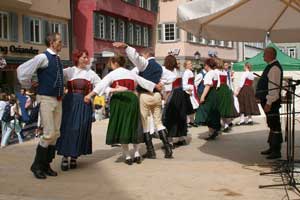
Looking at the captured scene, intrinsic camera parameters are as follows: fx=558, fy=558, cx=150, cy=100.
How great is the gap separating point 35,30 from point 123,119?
70.3 ft

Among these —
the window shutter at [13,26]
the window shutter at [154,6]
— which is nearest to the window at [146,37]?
the window shutter at [154,6]

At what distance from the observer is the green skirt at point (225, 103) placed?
38.4 ft

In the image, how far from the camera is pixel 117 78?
301 inches

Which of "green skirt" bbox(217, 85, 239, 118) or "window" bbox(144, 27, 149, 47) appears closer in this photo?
"green skirt" bbox(217, 85, 239, 118)

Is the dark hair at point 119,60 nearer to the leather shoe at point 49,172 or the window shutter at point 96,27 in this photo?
the leather shoe at point 49,172

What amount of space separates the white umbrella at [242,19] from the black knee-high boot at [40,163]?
2514 millimetres

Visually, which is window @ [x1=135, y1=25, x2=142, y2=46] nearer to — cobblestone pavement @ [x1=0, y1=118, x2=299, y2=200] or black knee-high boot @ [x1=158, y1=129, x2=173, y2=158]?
cobblestone pavement @ [x1=0, y1=118, x2=299, y2=200]

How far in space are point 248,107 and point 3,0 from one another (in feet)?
49.4

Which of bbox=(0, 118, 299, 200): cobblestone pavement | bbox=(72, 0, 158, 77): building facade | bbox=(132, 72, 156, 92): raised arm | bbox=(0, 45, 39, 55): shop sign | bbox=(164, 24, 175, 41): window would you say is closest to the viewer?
bbox=(0, 118, 299, 200): cobblestone pavement

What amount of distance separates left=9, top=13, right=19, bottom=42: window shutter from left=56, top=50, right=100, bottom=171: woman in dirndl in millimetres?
19309

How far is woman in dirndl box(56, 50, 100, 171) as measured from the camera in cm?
742

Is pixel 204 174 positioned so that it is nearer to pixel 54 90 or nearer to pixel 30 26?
pixel 54 90

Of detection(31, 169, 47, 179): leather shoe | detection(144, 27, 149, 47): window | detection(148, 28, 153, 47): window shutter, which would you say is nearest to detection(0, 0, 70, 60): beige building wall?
detection(144, 27, 149, 47): window

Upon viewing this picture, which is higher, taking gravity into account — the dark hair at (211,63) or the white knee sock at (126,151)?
the dark hair at (211,63)
